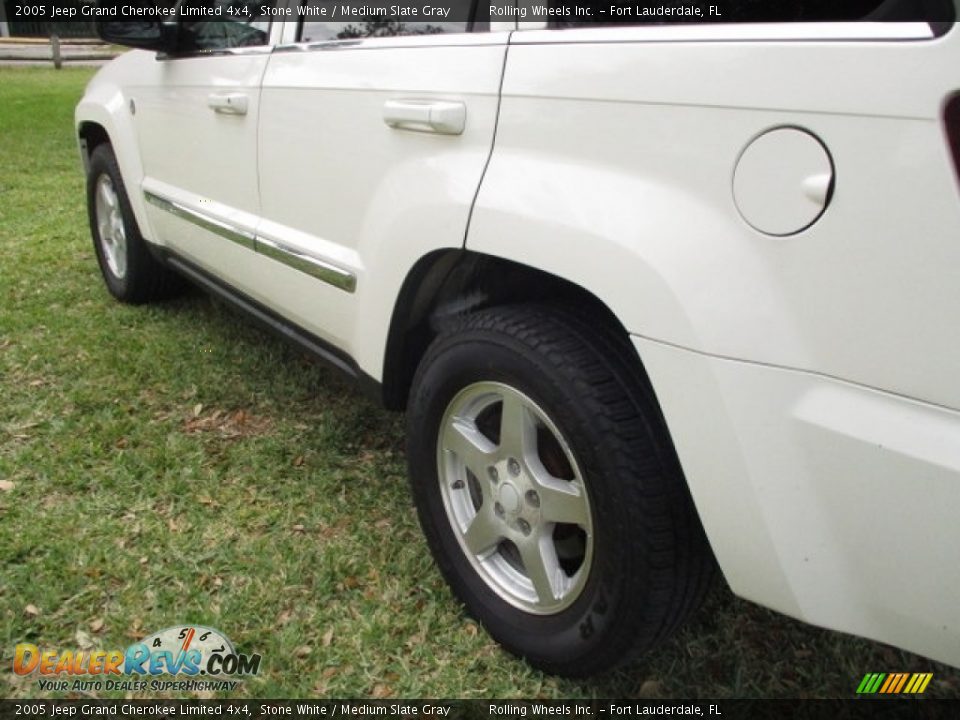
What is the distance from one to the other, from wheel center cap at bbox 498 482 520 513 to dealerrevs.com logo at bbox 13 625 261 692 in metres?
0.77

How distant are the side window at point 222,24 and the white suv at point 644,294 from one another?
8.5 inches

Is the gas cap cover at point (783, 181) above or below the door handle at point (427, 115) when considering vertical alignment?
below

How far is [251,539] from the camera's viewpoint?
2.60 metres

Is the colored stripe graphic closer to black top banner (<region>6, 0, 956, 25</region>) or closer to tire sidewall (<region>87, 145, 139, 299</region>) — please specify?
black top banner (<region>6, 0, 956, 25</region>)

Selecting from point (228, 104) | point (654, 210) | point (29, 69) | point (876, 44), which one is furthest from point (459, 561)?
point (29, 69)

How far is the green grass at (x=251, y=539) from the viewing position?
2.08 meters

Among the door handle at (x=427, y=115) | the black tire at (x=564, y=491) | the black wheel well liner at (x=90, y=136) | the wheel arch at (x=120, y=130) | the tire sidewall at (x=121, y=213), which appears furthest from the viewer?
the black wheel well liner at (x=90, y=136)

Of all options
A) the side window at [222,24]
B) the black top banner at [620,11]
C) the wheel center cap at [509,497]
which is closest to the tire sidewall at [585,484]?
the wheel center cap at [509,497]

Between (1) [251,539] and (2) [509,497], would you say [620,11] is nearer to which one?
(2) [509,497]

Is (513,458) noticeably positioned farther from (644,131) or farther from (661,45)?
(661,45)

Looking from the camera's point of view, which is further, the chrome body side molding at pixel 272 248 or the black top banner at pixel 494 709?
the chrome body side molding at pixel 272 248

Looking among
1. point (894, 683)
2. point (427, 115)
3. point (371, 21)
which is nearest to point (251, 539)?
point (427, 115)

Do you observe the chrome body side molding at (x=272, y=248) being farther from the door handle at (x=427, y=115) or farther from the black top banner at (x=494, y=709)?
the black top banner at (x=494, y=709)

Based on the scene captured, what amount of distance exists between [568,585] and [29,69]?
25.3 metres
